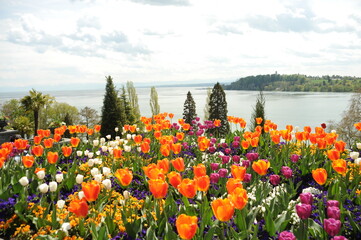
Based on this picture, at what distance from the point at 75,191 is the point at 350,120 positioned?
121 ft

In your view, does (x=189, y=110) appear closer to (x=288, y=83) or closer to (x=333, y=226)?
(x=333, y=226)

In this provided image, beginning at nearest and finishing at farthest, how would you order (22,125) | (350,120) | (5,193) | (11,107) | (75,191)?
(5,193)
(75,191)
(22,125)
(350,120)
(11,107)

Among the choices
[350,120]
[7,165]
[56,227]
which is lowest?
[350,120]

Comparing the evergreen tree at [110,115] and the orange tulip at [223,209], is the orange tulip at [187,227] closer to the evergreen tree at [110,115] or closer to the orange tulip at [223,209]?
the orange tulip at [223,209]

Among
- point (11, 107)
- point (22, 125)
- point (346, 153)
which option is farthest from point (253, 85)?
point (346, 153)

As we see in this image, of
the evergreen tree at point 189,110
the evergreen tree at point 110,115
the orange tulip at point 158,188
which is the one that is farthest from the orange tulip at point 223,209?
the evergreen tree at point 189,110

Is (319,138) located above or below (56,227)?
above

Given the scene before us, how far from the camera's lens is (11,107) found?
190ft

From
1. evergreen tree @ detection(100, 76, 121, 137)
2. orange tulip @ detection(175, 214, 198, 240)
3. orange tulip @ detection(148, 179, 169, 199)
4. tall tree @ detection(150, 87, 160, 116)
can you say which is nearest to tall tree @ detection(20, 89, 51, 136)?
evergreen tree @ detection(100, 76, 121, 137)

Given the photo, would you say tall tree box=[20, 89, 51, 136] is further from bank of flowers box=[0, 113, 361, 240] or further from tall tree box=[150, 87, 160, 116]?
bank of flowers box=[0, 113, 361, 240]

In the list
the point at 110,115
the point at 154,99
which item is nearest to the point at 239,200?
the point at 110,115

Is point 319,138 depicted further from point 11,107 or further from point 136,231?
point 11,107

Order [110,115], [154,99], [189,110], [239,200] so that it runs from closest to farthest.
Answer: [239,200] < [110,115] < [189,110] < [154,99]

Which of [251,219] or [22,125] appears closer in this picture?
[251,219]
